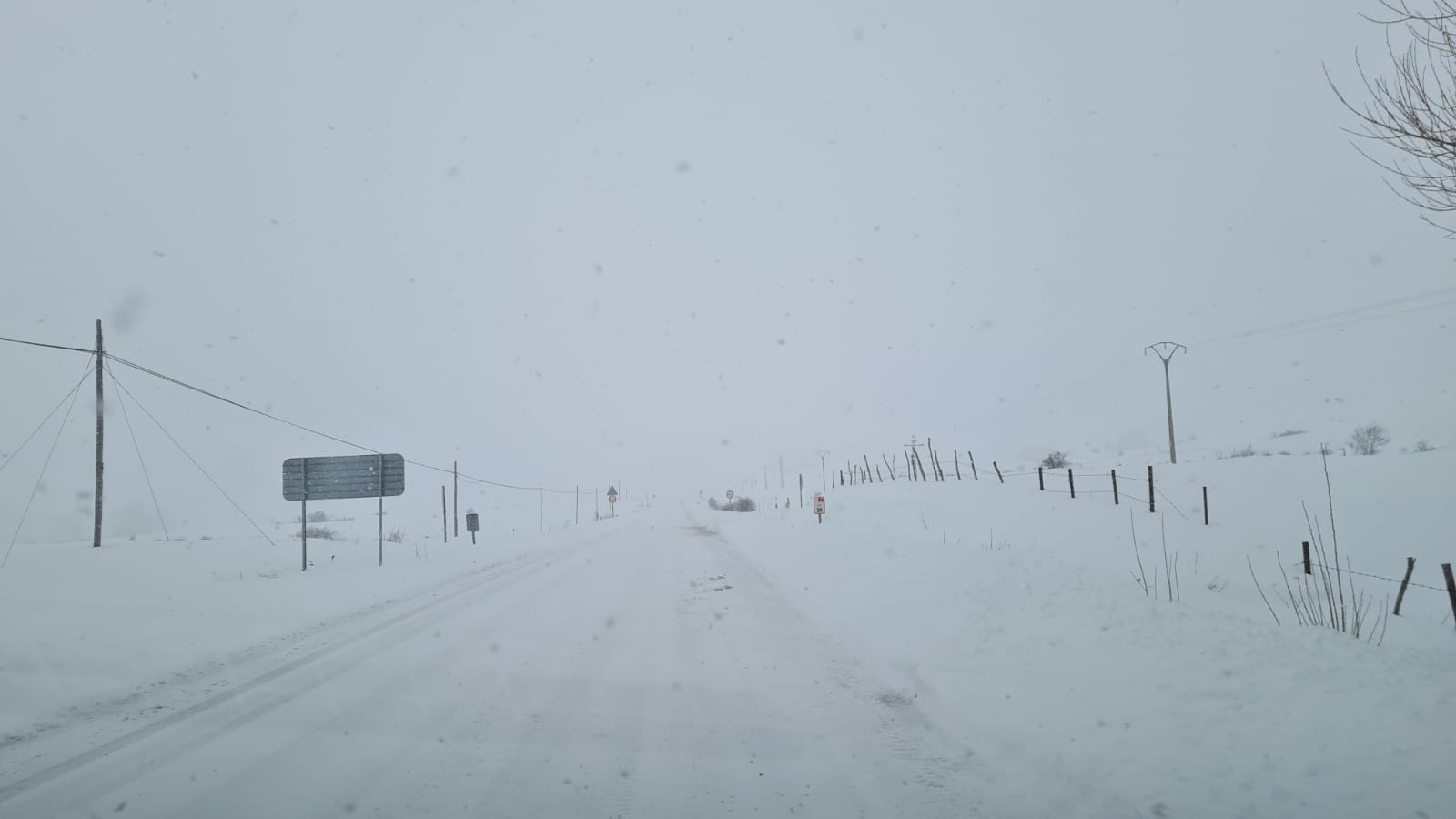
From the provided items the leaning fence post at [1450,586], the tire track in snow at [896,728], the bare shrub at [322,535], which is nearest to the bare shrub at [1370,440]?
the leaning fence post at [1450,586]

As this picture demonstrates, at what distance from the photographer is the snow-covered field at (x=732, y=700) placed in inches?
162

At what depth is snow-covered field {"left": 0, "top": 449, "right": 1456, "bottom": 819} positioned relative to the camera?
4109mm

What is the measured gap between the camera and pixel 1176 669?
6.29 m

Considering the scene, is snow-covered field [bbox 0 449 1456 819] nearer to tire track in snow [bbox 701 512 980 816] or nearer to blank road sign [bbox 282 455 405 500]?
tire track in snow [bbox 701 512 980 816]

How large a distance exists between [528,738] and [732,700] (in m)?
1.80

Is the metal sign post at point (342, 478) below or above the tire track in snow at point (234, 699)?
above

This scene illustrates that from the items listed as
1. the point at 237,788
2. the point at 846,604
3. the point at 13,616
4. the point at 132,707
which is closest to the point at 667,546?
the point at 846,604

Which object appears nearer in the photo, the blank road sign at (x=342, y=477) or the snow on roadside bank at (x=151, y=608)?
the snow on roadside bank at (x=151, y=608)

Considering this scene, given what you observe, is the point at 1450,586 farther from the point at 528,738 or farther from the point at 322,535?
the point at 322,535

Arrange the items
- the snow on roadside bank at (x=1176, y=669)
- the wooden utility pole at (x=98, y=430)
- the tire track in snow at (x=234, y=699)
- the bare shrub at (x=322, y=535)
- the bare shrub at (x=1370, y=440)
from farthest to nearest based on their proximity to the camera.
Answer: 1. the bare shrub at (x=1370, y=440)
2. the bare shrub at (x=322, y=535)
3. the wooden utility pole at (x=98, y=430)
4. the tire track in snow at (x=234, y=699)
5. the snow on roadside bank at (x=1176, y=669)

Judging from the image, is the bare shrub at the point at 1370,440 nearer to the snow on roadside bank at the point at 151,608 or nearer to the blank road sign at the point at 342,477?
the snow on roadside bank at the point at 151,608

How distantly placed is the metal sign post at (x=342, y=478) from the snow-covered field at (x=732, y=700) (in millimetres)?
5806

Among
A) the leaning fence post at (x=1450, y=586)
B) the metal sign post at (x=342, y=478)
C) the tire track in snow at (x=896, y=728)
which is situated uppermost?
the metal sign post at (x=342, y=478)

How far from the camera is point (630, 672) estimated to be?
22.7ft
